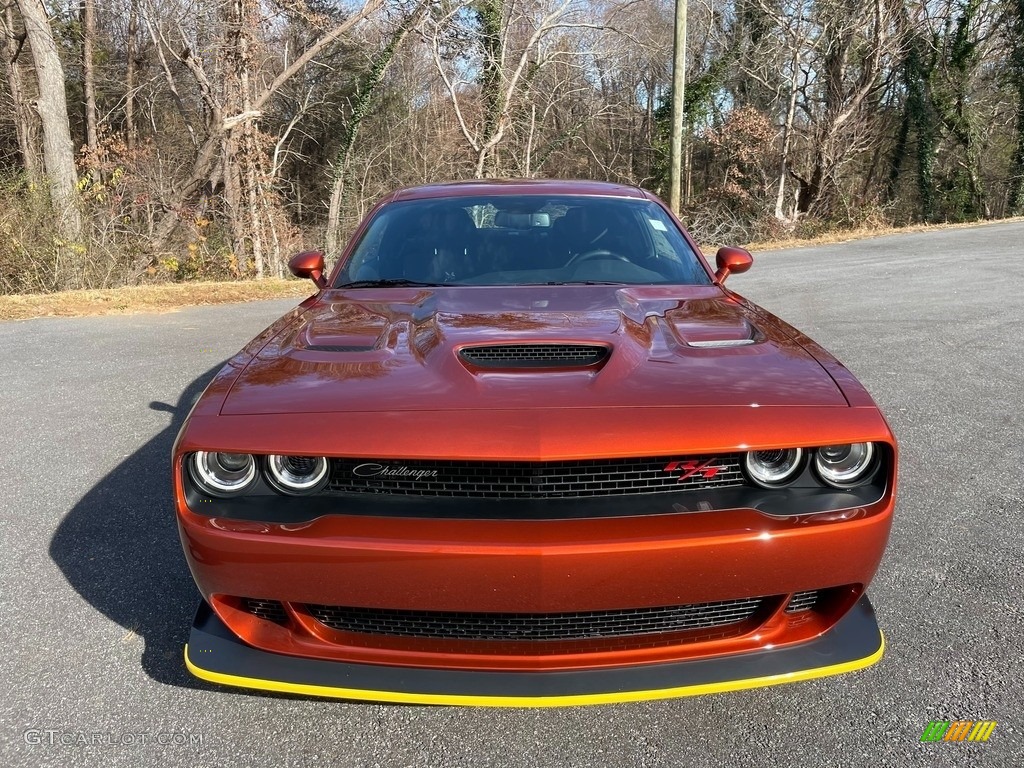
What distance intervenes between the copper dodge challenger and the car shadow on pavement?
0.52 meters

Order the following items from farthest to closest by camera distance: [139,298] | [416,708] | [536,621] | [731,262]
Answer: [139,298] → [731,262] → [416,708] → [536,621]

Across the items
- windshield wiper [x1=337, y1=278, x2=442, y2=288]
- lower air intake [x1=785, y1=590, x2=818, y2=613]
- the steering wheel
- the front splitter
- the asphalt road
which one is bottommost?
the asphalt road

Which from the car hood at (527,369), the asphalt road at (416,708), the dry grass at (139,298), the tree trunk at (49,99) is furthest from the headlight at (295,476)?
the tree trunk at (49,99)

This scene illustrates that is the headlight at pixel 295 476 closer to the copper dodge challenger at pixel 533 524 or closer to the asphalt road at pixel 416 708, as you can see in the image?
the copper dodge challenger at pixel 533 524

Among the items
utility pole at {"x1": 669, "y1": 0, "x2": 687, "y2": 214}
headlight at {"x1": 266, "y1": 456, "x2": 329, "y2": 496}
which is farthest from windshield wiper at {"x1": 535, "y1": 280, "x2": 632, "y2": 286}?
utility pole at {"x1": 669, "y1": 0, "x2": 687, "y2": 214}

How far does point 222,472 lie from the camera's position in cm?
189

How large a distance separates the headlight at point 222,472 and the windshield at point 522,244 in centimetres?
135

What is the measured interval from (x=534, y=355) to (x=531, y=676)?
0.87m

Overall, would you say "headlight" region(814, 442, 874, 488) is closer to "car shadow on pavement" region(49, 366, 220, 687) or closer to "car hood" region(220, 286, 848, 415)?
"car hood" region(220, 286, 848, 415)

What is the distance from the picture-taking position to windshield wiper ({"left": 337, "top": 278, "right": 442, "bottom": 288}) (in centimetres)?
301

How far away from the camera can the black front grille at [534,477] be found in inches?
70.8

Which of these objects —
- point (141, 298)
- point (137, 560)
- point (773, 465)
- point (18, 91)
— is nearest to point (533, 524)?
point (773, 465)

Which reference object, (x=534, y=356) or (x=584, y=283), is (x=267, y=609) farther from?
(x=584, y=283)

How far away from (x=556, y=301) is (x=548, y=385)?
0.81 meters
